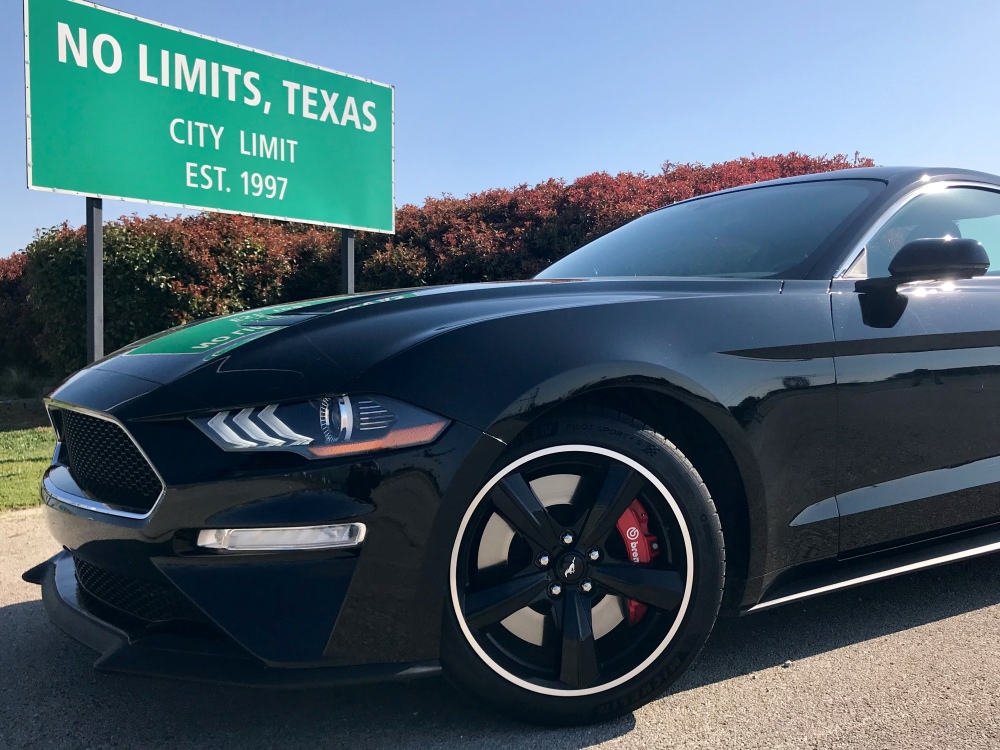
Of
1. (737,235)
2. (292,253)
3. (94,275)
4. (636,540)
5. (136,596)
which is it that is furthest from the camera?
(292,253)

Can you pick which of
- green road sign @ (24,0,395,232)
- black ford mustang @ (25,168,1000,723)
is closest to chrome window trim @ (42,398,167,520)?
black ford mustang @ (25,168,1000,723)

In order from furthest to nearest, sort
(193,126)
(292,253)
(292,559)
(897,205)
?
(292,253), (193,126), (897,205), (292,559)

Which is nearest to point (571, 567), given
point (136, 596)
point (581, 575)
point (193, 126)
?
point (581, 575)

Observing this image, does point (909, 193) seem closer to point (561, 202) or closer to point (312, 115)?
point (312, 115)

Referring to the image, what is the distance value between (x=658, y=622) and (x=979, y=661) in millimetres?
1072

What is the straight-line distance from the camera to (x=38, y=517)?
4.29m

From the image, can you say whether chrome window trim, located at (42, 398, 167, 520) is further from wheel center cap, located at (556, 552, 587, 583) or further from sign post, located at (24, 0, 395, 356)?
sign post, located at (24, 0, 395, 356)

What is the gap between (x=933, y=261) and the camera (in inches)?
96.0

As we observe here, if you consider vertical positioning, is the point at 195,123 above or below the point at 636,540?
above

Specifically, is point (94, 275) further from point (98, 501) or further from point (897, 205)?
point (897, 205)

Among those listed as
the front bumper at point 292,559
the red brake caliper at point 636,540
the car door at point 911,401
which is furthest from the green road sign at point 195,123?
the car door at point 911,401

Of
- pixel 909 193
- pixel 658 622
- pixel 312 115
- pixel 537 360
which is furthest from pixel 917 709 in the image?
pixel 312 115

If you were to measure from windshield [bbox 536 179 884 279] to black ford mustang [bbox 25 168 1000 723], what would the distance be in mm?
51

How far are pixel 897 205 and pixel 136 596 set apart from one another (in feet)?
8.52
